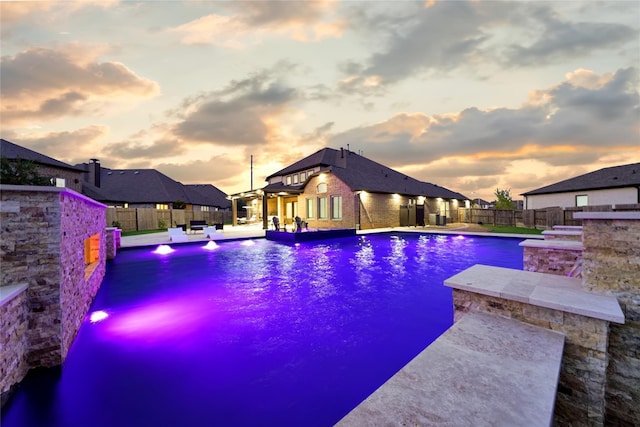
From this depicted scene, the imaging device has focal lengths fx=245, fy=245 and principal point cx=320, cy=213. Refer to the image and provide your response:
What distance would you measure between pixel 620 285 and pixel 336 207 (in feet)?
64.6

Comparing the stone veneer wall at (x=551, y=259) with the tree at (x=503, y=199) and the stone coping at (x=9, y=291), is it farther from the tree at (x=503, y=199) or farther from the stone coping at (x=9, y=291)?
the tree at (x=503, y=199)

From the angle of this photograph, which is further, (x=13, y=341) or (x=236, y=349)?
(x=236, y=349)

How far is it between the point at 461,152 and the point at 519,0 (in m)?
15.7

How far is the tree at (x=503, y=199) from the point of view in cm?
3631

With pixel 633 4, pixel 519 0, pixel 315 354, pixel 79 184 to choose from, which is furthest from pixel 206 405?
pixel 79 184

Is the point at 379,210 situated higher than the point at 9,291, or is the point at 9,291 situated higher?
the point at 379,210

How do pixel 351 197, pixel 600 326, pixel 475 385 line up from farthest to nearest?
pixel 351 197
pixel 600 326
pixel 475 385

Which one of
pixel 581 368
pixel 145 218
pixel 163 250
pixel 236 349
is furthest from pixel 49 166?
pixel 581 368

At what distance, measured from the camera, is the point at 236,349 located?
3.73 meters

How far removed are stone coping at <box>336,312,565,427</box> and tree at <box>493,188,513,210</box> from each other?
41950mm

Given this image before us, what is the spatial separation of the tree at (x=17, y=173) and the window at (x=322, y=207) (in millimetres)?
19348

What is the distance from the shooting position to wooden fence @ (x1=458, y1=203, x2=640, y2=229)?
18500mm

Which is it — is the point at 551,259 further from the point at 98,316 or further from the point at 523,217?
the point at 523,217

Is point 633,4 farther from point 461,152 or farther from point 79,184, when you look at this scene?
point 79,184
